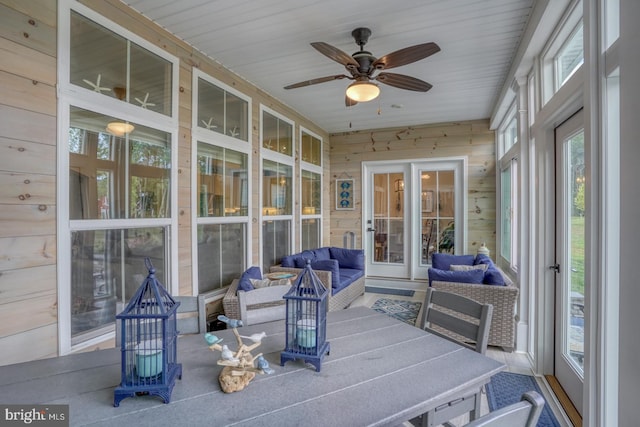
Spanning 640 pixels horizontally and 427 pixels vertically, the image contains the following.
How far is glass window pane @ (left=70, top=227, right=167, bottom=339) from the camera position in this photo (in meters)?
1.98

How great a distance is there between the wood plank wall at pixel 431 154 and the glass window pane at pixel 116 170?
3823 millimetres

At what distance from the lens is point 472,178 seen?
523 cm

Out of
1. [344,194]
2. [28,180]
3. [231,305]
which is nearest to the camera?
[28,180]

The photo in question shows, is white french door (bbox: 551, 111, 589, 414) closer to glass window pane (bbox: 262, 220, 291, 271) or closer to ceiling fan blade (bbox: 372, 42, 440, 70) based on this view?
ceiling fan blade (bbox: 372, 42, 440, 70)

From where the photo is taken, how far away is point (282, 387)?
1085mm

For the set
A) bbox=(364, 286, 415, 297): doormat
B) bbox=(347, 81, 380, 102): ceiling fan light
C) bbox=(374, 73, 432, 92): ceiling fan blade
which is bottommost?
bbox=(364, 286, 415, 297): doormat

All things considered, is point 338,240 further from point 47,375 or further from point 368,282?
point 47,375

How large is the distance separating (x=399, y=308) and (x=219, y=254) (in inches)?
98.3

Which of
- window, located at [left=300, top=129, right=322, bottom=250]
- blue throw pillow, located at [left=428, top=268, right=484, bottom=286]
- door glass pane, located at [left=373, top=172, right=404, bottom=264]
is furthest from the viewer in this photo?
door glass pane, located at [left=373, top=172, right=404, bottom=264]

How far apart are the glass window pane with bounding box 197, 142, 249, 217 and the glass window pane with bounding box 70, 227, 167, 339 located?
67cm

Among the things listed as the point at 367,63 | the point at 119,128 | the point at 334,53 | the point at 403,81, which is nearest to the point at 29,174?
the point at 119,128

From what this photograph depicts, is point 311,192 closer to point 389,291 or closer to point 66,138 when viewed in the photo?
point 389,291

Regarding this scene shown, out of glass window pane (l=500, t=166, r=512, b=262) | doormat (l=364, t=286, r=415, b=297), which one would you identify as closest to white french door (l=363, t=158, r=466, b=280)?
doormat (l=364, t=286, r=415, b=297)

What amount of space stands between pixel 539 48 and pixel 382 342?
2.49 metres
